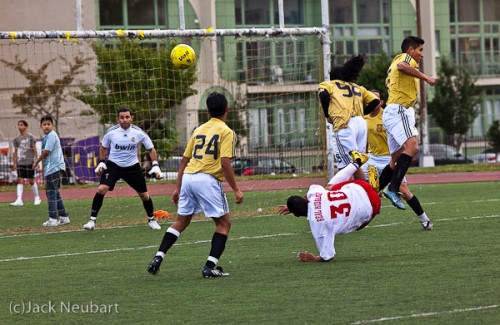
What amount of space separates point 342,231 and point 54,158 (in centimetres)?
843

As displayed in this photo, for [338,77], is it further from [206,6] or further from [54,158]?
[206,6]

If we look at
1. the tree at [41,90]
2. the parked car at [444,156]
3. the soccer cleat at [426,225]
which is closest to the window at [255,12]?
the parked car at [444,156]

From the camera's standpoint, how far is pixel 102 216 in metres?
19.7

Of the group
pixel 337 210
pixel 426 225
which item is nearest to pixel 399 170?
pixel 426 225

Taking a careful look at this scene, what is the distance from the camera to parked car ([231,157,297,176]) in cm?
2697

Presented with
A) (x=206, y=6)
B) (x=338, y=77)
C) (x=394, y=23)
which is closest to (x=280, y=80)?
(x=338, y=77)

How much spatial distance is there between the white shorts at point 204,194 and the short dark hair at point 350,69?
12.0ft

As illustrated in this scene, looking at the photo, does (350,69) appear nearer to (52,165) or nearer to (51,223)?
(52,165)

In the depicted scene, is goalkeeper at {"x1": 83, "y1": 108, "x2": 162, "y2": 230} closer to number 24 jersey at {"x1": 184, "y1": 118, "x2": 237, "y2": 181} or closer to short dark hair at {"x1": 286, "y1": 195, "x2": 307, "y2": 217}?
short dark hair at {"x1": 286, "y1": 195, "x2": 307, "y2": 217}

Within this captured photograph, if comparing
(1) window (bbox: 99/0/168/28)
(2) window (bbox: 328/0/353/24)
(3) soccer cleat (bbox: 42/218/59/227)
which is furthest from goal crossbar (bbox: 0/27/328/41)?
(2) window (bbox: 328/0/353/24)

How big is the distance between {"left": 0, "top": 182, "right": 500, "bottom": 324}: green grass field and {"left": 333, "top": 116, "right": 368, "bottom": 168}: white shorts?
105 centimetres

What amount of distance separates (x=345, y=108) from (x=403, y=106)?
1.10m

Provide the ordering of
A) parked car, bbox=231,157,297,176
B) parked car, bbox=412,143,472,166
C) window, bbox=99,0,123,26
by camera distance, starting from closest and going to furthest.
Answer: parked car, bbox=231,157,297,176 < parked car, bbox=412,143,472,166 < window, bbox=99,0,123,26

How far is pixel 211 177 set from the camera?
991 cm
